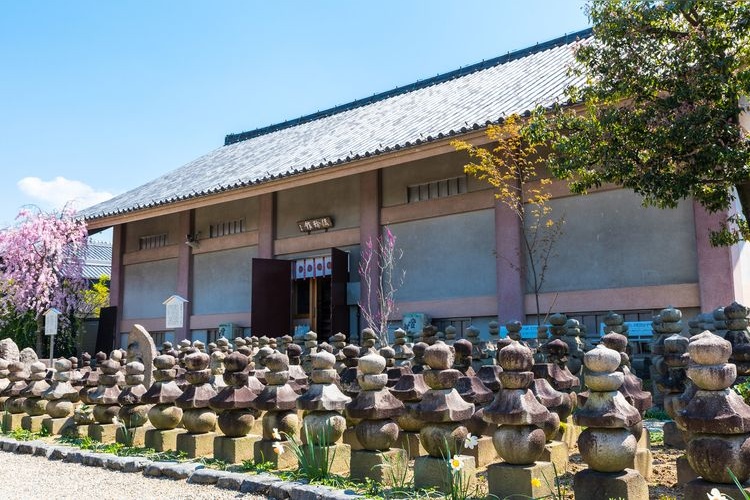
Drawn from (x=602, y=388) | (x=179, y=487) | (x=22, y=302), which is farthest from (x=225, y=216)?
(x=602, y=388)

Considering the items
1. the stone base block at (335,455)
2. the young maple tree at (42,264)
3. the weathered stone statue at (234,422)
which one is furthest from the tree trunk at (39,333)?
the stone base block at (335,455)

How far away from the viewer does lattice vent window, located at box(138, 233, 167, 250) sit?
19469mm

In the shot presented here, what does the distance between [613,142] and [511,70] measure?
10125 millimetres

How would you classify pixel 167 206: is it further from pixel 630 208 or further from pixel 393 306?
pixel 630 208

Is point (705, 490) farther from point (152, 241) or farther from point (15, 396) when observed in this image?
point (152, 241)

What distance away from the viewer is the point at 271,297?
1550 cm

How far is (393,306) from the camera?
1362 centimetres

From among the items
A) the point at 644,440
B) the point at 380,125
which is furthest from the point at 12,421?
the point at 380,125

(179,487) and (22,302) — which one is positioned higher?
(22,302)

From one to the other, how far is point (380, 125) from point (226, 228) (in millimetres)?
4996

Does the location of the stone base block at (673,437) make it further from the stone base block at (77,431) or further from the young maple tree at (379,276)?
the young maple tree at (379,276)

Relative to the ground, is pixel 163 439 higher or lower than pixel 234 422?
lower

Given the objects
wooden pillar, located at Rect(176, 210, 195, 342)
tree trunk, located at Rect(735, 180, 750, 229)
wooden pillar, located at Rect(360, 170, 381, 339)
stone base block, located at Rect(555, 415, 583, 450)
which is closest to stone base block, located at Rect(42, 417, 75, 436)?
stone base block, located at Rect(555, 415, 583, 450)

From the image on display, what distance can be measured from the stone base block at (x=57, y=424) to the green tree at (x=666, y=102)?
6.42 metres
